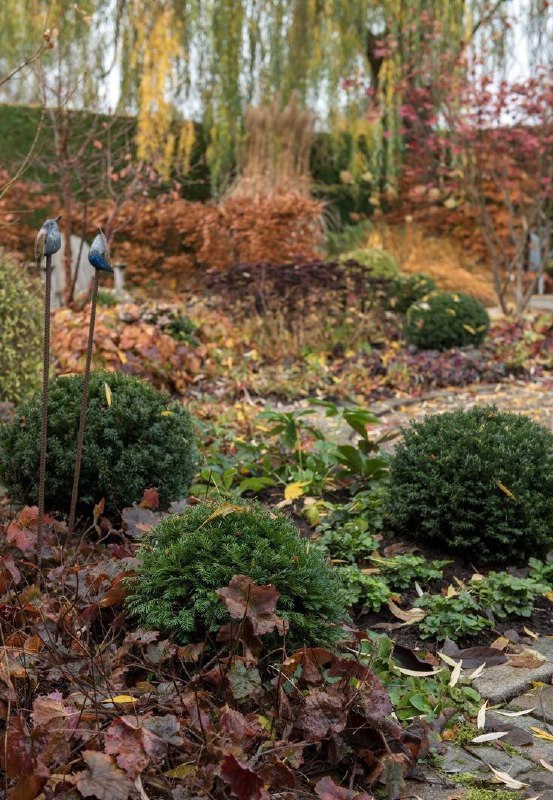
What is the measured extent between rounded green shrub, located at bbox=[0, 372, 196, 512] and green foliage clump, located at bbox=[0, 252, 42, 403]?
124 cm

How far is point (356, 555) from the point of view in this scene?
134 inches

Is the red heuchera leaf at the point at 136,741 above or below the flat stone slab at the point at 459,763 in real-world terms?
above

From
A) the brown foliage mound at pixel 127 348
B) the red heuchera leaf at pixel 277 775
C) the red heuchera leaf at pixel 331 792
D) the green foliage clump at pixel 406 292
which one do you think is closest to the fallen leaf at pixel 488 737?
the red heuchera leaf at pixel 331 792

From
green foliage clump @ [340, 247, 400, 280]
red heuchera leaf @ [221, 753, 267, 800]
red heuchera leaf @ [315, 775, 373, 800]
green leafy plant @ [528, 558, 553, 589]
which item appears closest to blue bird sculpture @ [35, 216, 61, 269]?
red heuchera leaf @ [221, 753, 267, 800]

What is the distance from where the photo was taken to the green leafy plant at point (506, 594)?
9.91ft

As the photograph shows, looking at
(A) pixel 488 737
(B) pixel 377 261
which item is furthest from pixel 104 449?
(B) pixel 377 261

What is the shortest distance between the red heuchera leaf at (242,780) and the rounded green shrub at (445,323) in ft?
21.9

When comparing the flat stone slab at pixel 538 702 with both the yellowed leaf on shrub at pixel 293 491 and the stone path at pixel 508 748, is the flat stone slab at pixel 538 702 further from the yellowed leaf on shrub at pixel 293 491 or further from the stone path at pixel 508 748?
the yellowed leaf on shrub at pixel 293 491

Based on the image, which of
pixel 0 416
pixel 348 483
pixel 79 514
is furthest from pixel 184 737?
pixel 0 416

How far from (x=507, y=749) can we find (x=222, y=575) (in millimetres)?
865

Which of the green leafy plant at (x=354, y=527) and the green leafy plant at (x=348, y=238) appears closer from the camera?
the green leafy plant at (x=354, y=527)

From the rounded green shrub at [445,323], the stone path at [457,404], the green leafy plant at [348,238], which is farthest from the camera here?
the green leafy plant at [348,238]

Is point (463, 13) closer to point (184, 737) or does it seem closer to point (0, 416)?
point (0, 416)

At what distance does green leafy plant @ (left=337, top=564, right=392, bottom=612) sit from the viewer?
2992mm
